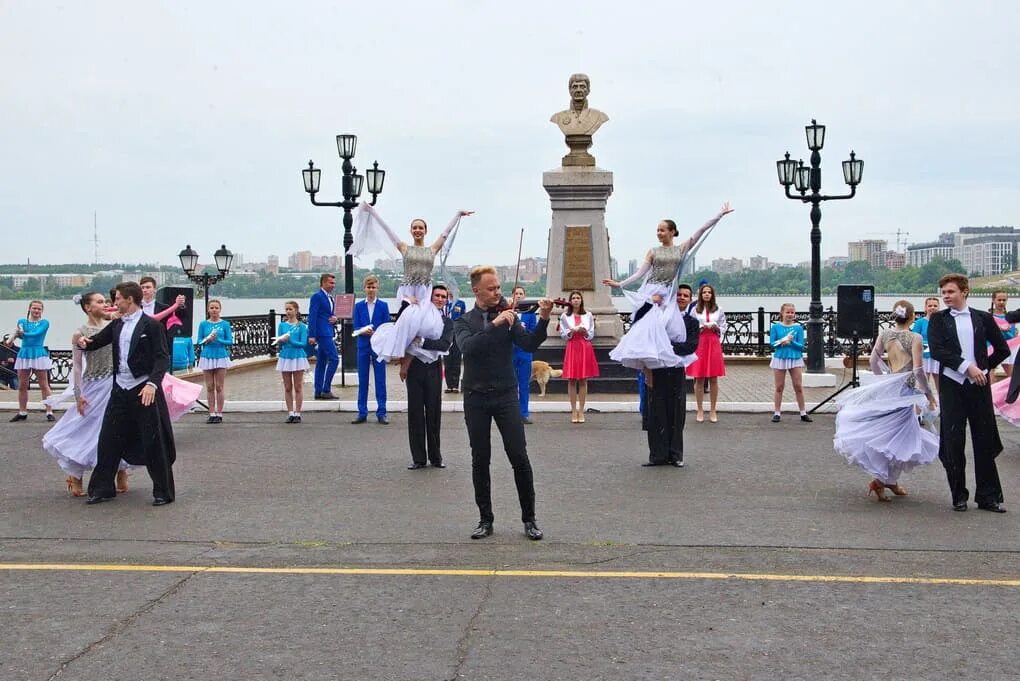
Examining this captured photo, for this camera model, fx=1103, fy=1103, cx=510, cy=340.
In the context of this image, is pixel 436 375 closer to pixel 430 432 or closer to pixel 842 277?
pixel 430 432

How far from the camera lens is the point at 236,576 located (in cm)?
702

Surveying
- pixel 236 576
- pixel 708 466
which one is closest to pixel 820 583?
pixel 236 576

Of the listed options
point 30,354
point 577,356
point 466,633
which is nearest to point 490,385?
point 466,633

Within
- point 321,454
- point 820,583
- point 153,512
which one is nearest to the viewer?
point 820,583

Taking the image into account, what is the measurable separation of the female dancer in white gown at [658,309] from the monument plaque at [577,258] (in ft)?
22.0

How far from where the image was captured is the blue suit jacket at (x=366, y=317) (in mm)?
15688

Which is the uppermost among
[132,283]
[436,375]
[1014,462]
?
[132,283]

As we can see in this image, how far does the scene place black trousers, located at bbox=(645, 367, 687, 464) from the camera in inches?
455

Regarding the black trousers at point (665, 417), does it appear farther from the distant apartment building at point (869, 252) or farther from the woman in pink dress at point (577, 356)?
the distant apartment building at point (869, 252)

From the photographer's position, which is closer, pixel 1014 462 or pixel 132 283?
pixel 132 283

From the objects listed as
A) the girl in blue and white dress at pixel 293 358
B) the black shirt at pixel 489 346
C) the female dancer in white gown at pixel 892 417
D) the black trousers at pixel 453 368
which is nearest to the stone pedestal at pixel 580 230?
the black trousers at pixel 453 368

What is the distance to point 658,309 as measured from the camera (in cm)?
1238

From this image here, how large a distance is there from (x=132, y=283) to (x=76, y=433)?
1471 millimetres

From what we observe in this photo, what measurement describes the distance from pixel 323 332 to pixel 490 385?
976 cm
